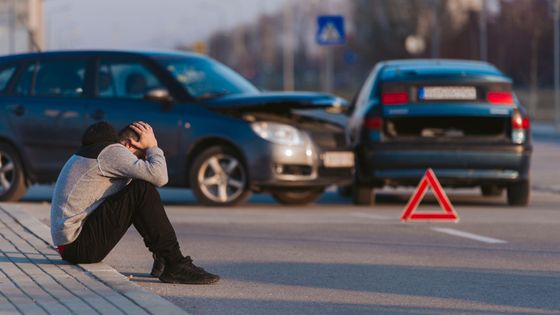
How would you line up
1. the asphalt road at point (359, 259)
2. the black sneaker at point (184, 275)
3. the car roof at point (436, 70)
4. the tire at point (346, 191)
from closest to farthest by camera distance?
the asphalt road at point (359, 259), the black sneaker at point (184, 275), the car roof at point (436, 70), the tire at point (346, 191)

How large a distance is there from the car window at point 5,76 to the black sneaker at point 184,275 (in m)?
8.10

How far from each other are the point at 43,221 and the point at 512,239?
4247 millimetres

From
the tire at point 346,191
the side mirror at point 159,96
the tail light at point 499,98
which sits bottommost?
the tire at point 346,191

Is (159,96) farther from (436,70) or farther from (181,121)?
(436,70)

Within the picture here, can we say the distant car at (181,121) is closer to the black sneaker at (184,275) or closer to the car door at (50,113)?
the car door at (50,113)

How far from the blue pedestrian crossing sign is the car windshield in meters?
21.1

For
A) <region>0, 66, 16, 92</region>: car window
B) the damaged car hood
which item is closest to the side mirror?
the damaged car hood

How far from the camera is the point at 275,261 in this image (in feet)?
33.8

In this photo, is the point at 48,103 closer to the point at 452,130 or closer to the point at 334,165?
the point at 334,165

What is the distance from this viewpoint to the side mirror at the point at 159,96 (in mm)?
15539

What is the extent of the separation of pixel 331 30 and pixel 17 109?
22236 millimetres

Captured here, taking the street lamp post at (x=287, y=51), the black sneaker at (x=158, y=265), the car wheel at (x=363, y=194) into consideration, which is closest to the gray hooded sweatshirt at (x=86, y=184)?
the black sneaker at (x=158, y=265)

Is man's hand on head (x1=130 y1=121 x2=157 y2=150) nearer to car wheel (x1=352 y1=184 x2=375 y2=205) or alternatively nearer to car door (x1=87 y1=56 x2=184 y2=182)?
car door (x1=87 y1=56 x2=184 y2=182)

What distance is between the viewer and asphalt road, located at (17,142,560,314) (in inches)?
320
